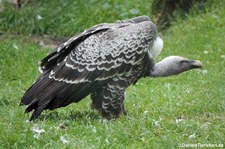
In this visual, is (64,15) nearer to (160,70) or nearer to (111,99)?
(160,70)

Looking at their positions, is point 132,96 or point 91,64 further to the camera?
point 132,96

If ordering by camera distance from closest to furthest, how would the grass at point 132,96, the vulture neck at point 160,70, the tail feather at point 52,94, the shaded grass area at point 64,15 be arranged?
the grass at point 132,96 < the tail feather at point 52,94 < the vulture neck at point 160,70 < the shaded grass area at point 64,15

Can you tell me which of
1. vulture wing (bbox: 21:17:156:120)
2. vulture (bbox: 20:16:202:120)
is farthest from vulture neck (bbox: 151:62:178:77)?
vulture wing (bbox: 21:17:156:120)

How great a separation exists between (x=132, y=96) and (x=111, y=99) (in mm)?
1555

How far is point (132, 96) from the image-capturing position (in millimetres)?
8148

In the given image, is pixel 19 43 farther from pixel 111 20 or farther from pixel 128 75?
pixel 128 75

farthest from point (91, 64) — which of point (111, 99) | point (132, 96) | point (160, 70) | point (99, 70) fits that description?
Result: point (132, 96)

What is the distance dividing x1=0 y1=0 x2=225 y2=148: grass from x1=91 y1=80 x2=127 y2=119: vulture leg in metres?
0.16

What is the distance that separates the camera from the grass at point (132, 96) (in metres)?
5.79

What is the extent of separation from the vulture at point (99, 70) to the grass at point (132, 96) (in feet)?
0.70

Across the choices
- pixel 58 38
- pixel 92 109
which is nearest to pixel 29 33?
pixel 58 38

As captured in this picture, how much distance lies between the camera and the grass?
228 inches

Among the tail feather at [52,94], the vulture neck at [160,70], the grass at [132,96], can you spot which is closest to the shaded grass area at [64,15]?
the grass at [132,96]

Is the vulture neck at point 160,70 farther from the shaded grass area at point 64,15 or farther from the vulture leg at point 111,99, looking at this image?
the shaded grass area at point 64,15
